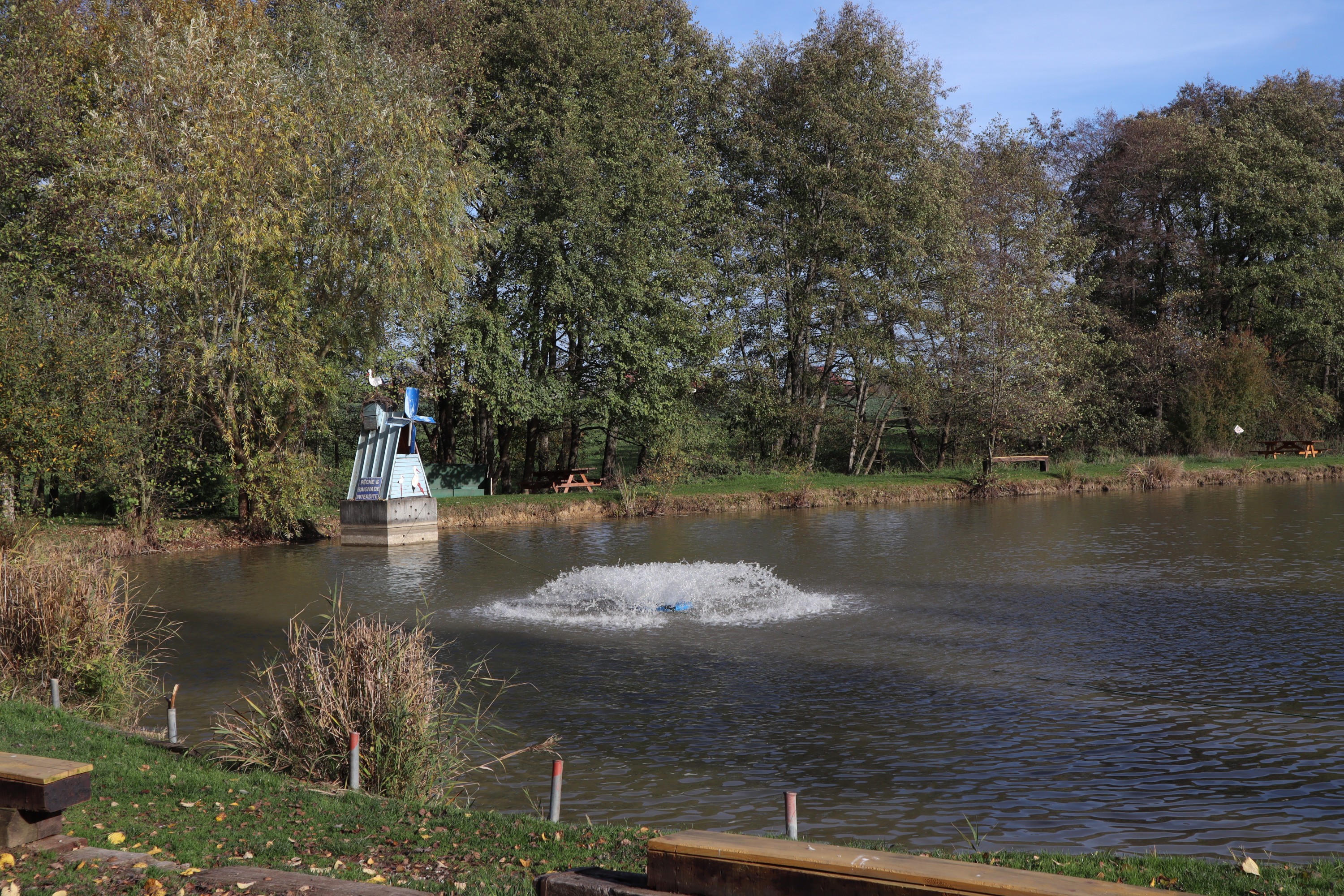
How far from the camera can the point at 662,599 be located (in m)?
17.9

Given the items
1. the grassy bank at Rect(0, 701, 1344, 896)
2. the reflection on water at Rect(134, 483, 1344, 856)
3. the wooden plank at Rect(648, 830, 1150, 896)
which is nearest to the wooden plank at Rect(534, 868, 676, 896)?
the wooden plank at Rect(648, 830, 1150, 896)

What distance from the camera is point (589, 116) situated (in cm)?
3625

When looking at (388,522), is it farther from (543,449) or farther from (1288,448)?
(1288,448)

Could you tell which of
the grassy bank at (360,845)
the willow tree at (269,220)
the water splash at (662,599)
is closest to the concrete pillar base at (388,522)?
the willow tree at (269,220)

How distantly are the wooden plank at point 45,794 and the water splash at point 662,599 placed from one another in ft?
33.7

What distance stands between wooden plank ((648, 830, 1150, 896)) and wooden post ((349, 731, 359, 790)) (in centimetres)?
351

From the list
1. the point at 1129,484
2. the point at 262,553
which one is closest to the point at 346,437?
the point at 262,553

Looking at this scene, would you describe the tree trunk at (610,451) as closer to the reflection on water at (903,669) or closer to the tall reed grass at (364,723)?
the reflection on water at (903,669)

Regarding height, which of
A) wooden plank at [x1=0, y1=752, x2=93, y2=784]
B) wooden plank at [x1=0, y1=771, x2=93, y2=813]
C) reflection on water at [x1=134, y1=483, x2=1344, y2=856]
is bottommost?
reflection on water at [x1=134, y1=483, x2=1344, y2=856]

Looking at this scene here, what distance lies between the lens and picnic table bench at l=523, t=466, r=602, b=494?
125ft

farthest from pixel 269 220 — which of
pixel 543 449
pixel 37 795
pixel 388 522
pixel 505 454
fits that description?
pixel 37 795

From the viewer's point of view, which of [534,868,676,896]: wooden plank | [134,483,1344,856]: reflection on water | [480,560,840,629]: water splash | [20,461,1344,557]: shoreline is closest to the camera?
[534,868,676,896]: wooden plank

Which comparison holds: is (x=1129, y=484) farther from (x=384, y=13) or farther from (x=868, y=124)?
(x=384, y=13)

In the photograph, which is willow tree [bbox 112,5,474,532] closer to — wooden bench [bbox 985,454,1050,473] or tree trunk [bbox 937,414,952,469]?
wooden bench [bbox 985,454,1050,473]
